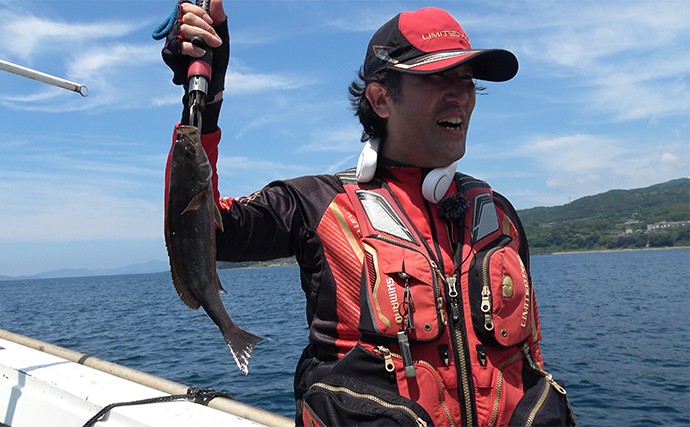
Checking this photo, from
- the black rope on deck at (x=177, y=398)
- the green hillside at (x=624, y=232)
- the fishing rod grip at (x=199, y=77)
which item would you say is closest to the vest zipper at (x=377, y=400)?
the fishing rod grip at (x=199, y=77)

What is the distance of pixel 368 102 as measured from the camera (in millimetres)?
2680

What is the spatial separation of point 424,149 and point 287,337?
734 inches

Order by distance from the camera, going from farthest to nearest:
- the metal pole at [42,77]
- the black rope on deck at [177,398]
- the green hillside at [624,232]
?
the green hillside at [624,232], the metal pole at [42,77], the black rope on deck at [177,398]

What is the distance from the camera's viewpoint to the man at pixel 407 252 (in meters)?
1.97

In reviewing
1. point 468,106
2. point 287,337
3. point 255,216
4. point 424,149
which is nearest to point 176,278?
point 255,216

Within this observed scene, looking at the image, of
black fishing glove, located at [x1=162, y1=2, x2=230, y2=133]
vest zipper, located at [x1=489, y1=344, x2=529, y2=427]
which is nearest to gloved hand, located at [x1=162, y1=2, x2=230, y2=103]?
black fishing glove, located at [x1=162, y1=2, x2=230, y2=133]

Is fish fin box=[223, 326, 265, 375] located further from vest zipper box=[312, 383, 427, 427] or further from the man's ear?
the man's ear

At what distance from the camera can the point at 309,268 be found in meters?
2.30

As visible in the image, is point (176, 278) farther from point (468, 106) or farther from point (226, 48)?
point (468, 106)

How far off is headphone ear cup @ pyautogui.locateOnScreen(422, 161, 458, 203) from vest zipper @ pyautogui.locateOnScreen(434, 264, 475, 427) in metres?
0.42

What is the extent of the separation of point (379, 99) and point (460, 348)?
137 cm

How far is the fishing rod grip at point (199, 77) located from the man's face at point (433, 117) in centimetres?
98

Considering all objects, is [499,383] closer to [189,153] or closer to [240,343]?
[240,343]

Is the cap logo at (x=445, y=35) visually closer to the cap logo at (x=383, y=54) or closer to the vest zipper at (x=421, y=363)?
the cap logo at (x=383, y=54)
